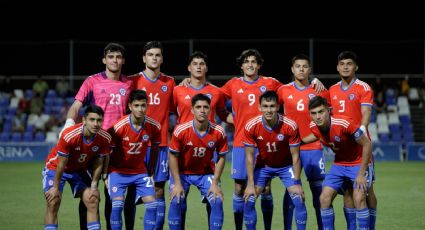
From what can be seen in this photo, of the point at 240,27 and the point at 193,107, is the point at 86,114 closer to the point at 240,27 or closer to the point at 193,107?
the point at 193,107

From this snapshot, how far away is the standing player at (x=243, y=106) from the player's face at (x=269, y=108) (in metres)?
0.68

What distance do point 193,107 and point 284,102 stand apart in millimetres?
1289

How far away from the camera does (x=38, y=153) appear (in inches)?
757

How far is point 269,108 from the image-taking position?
7.54 meters

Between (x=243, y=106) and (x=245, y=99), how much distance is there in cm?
9

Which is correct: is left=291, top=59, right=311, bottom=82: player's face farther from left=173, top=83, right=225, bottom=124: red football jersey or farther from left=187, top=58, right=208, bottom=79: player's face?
left=187, top=58, right=208, bottom=79: player's face

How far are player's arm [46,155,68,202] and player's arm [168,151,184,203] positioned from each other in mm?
1105

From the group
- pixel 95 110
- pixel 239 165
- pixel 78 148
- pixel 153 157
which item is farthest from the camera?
pixel 239 165

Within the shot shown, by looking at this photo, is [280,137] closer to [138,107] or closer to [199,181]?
[199,181]

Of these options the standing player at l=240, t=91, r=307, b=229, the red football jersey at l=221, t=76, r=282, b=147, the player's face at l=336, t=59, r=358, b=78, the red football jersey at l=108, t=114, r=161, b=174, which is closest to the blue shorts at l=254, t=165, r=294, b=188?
the standing player at l=240, t=91, r=307, b=229

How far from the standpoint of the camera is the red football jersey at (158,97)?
26.7ft

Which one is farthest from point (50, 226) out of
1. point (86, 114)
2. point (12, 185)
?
point (12, 185)

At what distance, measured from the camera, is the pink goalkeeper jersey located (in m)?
7.97

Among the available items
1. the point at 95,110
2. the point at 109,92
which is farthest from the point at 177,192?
the point at 109,92
